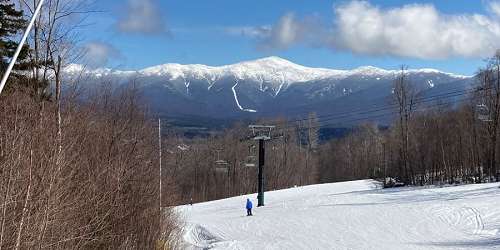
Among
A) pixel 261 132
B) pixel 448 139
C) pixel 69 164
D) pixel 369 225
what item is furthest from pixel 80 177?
pixel 448 139

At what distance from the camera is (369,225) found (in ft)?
113

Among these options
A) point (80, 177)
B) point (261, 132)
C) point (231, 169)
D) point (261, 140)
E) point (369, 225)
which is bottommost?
point (369, 225)

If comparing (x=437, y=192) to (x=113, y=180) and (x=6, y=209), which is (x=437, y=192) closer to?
(x=113, y=180)

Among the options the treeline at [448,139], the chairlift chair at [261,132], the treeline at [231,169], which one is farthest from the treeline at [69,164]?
the treeline at [231,169]

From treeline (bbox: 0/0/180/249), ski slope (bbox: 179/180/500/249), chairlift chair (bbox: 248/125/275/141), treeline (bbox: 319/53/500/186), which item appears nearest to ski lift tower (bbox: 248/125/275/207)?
chairlift chair (bbox: 248/125/275/141)

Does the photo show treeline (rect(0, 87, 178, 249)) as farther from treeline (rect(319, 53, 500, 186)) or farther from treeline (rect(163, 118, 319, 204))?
treeline (rect(163, 118, 319, 204))

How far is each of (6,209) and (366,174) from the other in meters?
118

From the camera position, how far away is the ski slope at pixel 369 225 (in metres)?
28.6

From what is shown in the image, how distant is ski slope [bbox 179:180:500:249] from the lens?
28.6 meters

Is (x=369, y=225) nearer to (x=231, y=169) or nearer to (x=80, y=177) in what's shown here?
(x=80, y=177)

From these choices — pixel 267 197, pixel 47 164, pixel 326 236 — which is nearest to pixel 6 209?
pixel 47 164

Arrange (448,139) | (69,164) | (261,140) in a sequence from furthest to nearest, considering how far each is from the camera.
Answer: (448,139), (261,140), (69,164)

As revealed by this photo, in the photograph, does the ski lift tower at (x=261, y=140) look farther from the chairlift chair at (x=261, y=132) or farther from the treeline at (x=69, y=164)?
the treeline at (x=69, y=164)

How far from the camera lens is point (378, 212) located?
40.4 metres
